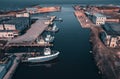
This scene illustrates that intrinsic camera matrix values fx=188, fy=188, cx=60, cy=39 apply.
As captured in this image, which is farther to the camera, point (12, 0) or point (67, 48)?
point (12, 0)

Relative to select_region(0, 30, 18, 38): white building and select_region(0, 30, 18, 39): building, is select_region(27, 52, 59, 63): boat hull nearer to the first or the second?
select_region(0, 30, 18, 39): building

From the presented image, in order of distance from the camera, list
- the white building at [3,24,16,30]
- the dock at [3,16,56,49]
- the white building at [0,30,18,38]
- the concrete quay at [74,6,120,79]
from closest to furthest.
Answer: the concrete quay at [74,6,120,79], the dock at [3,16,56,49], the white building at [0,30,18,38], the white building at [3,24,16,30]

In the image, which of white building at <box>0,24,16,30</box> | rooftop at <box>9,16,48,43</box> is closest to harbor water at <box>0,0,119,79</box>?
rooftop at <box>9,16,48,43</box>

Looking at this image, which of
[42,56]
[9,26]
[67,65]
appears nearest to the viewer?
[67,65]

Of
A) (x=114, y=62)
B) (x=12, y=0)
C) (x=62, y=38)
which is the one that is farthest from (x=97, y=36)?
(x=12, y=0)

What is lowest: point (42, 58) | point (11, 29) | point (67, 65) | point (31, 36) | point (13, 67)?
point (67, 65)

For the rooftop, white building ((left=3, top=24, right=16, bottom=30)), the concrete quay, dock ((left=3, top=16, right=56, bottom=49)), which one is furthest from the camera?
white building ((left=3, top=24, right=16, bottom=30))

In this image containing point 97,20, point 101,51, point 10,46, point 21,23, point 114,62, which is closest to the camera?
point 114,62

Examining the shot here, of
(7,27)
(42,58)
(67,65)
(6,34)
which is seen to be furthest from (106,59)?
(7,27)

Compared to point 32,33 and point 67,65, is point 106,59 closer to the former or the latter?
point 67,65

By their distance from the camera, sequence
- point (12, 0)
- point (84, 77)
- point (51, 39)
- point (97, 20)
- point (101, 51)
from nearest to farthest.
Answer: point (84, 77)
point (101, 51)
point (51, 39)
point (97, 20)
point (12, 0)

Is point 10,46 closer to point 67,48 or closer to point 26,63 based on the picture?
point 26,63
